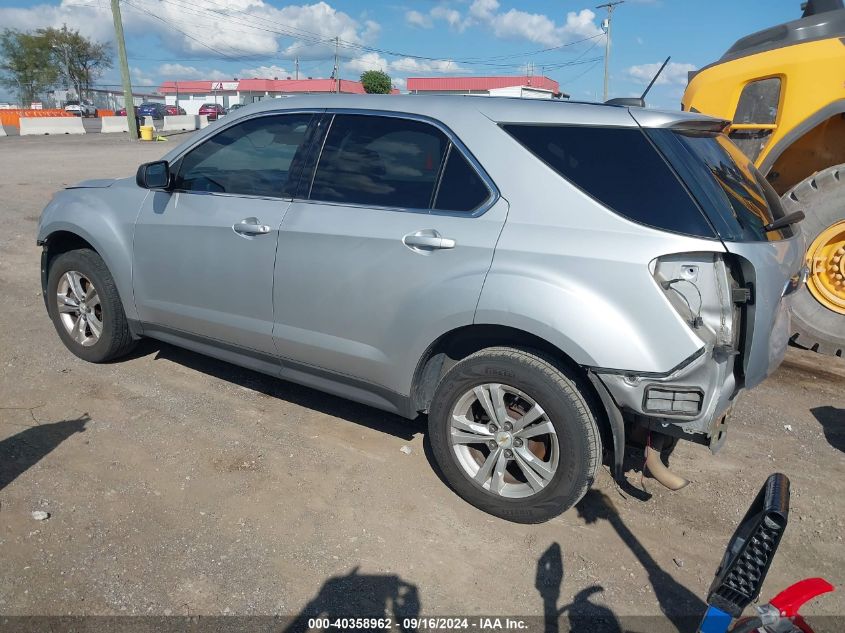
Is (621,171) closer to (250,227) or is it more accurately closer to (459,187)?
(459,187)

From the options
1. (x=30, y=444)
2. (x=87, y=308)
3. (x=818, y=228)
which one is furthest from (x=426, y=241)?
(x=818, y=228)

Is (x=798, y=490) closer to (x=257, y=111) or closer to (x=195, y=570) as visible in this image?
(x=195, y=570)

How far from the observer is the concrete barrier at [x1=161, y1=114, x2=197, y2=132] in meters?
37.7

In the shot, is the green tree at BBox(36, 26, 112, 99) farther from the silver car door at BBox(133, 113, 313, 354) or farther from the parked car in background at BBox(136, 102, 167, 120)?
the silver car door at BBox(133, 113, 313, 354)

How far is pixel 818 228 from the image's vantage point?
5.29 metres

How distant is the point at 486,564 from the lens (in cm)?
292

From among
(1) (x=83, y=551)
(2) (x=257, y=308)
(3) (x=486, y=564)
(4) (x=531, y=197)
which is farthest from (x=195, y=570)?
(4) (x=531, y=197)

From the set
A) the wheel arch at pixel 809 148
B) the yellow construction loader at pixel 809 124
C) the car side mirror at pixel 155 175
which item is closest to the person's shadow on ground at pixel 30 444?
the car side mirror at pixel 155 175

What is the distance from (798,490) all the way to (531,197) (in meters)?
2.19

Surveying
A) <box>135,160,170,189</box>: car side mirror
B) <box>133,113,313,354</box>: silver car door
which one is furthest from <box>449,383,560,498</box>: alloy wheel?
<box>135,160,170,189</box>: car side mirror

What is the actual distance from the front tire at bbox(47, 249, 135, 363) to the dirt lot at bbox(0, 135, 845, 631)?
202 mm

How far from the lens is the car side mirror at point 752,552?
1.31 m

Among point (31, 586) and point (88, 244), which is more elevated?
point (88, 244)

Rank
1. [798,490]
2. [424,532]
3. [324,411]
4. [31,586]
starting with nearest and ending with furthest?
[31,586] → [424,532] → [798,490] → [324,411]
